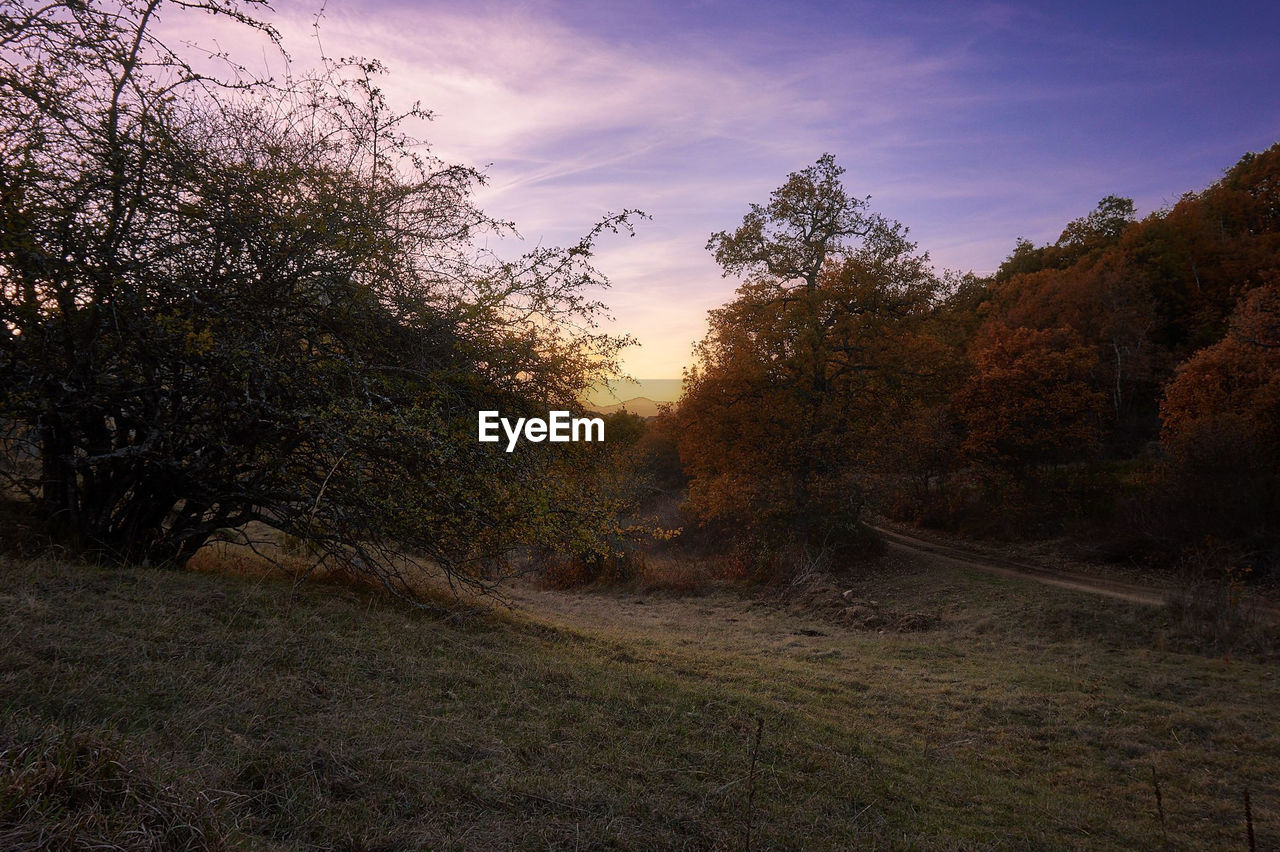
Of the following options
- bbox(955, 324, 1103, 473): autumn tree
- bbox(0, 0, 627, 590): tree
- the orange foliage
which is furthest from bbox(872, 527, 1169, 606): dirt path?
bbox(0, 0, 627, 590): tree

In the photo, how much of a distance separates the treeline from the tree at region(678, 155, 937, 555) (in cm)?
5

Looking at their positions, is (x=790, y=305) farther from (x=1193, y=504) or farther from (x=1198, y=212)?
(x=1198, y=212)

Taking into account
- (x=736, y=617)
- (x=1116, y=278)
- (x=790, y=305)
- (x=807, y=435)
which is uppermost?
(x=1116, y=278)

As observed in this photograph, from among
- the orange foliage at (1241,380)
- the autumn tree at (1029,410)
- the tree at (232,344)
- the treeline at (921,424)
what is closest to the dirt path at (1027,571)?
the treeline at (921,424)

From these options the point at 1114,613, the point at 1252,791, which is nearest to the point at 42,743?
the point at 1252,791

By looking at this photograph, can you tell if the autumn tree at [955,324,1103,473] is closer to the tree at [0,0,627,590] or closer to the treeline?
the treeline

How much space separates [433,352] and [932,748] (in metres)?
7.20

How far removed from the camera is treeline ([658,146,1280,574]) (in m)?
17.7

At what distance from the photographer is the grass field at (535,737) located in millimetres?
3059

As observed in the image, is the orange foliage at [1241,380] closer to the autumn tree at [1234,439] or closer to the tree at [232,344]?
the autumn tree at [1234,439]

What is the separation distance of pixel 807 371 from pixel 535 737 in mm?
18102

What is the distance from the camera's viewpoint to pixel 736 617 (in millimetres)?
15789

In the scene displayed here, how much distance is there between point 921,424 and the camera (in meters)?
23.2

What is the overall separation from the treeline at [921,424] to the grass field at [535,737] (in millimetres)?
9570
